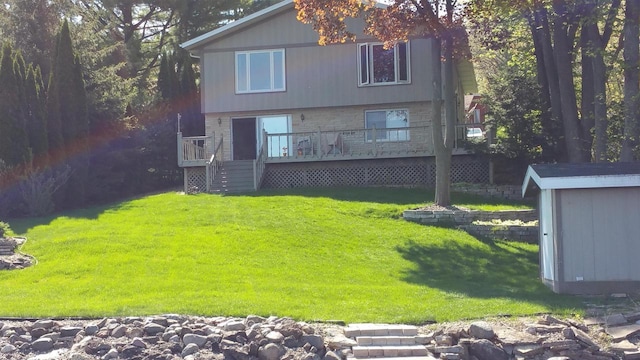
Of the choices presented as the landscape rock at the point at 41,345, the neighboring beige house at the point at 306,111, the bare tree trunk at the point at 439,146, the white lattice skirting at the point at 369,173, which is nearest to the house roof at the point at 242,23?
the neighboring beige house at the point at 306,111

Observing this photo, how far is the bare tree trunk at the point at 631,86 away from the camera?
15664 mm

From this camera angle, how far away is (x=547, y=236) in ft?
39.9

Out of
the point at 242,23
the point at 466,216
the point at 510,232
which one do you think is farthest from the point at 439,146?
the point at 242,23

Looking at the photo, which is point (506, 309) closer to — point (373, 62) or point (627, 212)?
point (627, 212)

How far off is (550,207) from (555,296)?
58.4 inches

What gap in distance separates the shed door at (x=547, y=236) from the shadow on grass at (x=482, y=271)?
0.32 m

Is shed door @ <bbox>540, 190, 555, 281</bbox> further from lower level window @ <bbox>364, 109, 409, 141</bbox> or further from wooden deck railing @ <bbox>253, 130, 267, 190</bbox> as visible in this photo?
lower level window @ <bbox>364, 109, 409, 141</bbox>

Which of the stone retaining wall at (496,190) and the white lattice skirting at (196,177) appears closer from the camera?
the stone retaining wall at (496,190)

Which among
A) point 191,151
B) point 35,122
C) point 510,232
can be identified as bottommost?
point 510,232

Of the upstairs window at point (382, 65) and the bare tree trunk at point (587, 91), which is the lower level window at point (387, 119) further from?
the bare tree trunk at point (587, 91)

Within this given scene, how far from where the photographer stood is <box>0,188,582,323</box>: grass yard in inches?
416

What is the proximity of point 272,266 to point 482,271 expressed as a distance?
4.06 metres

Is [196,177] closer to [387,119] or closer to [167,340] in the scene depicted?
[387,119]

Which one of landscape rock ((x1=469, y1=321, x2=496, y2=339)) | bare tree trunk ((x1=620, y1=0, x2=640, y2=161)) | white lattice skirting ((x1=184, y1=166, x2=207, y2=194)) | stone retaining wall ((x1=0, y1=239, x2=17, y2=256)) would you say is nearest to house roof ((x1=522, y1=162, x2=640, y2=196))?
landscape rock ((x1=469, y1=321, x2=496, y2=339))
